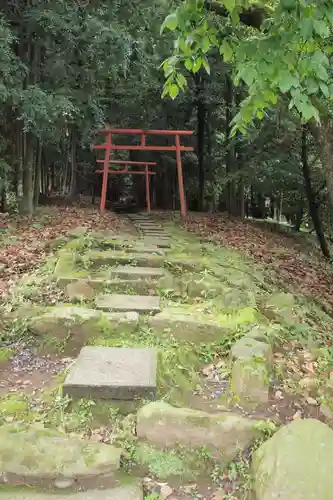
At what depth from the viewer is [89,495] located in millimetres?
2516

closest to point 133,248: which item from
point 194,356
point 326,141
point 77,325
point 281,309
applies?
point 281,309

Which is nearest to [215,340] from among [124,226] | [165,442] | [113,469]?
[165,442]

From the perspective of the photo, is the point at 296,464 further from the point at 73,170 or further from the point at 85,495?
the point at 73,170

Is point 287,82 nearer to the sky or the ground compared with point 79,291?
nearer to the sky

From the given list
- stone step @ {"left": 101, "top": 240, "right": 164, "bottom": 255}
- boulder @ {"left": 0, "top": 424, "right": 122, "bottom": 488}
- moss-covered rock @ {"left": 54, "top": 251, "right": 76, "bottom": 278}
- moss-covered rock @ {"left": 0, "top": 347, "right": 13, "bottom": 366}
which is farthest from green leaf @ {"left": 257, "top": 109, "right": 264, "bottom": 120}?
stone step @ {"left": 101, "top": 240, "right": 164, "bottom": 255}

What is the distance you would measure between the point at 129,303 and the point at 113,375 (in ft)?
4.89

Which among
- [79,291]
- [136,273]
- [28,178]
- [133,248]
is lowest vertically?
[79,291]

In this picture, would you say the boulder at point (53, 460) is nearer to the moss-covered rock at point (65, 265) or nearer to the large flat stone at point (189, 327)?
the large flat stone at point (189, 327)

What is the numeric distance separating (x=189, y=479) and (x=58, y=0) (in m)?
9.52

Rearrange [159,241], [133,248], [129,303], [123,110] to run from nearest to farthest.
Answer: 1. [129,303]
2. [133,248]
3. [159,241]
4. [123,110]

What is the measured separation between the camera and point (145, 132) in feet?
37.8

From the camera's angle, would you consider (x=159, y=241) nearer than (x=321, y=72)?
No

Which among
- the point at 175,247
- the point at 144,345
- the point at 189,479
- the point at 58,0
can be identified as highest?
the point at 58,0

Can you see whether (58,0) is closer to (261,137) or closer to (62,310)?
(261,137)
